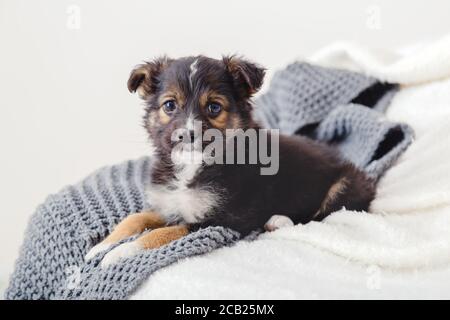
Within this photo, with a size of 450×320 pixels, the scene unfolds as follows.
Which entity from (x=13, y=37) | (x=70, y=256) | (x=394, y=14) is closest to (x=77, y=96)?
(x=13, y=37)

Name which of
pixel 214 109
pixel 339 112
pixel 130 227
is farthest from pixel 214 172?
pixel 339 112

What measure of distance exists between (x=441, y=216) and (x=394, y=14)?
2206mm

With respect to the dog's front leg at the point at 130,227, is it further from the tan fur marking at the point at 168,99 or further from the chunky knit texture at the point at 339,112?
the chunky knit texture at the point at 339,112

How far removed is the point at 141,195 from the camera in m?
2.39

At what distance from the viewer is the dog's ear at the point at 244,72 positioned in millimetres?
2004

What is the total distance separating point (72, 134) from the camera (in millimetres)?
2811

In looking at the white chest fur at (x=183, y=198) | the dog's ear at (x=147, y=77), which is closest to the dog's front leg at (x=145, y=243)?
the white chest fur at (x=183, y=198)

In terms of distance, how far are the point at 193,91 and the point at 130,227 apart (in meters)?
0.59

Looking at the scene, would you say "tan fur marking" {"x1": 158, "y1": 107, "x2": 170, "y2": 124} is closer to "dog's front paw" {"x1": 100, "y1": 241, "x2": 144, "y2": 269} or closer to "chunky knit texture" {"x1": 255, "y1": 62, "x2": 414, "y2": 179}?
→ "dog's front paw" {"x1": 100, "y1": 241, "x2": 144, "y2": 269}

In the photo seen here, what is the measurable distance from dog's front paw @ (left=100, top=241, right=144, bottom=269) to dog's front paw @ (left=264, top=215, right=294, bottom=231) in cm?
57

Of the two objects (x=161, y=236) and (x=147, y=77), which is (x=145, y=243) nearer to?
(x=161, y=236)

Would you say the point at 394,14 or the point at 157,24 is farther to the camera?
the point at 394,14

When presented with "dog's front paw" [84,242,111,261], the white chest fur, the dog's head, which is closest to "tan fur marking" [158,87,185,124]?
the dog's head
